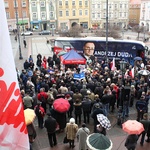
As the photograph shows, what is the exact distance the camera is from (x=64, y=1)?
69375 mm

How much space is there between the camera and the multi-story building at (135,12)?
84.6m

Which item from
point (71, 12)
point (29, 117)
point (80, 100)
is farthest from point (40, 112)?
point (71, 12)

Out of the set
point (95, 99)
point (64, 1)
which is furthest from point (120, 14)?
point (95, 99)

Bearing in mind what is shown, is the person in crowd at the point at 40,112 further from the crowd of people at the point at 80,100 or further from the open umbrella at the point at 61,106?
the open umbrella at the point at 61,106

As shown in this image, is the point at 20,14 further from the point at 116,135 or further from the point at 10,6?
the point at 116,135

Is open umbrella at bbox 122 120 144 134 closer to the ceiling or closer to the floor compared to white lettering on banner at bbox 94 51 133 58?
closer to the ceiling

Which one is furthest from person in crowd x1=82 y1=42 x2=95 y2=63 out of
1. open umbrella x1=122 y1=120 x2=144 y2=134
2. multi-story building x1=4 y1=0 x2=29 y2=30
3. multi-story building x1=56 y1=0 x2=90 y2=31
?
multi-story building x1=56 y1=0 x2=90 y2=31

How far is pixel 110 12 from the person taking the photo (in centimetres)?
7606

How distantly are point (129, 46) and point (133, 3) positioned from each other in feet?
226

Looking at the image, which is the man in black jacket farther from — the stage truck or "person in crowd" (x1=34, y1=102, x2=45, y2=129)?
the stage truck

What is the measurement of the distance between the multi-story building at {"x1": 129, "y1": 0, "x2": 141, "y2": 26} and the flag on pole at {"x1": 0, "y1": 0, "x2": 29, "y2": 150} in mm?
84189

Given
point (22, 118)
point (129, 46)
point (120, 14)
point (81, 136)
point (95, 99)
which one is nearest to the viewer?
point (22, 118)

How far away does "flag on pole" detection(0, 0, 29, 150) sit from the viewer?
385 centimetres

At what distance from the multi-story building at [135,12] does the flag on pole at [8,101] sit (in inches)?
3315
